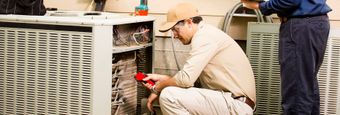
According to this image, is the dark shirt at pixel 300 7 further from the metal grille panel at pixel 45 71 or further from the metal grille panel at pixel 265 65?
the metal grille panel at pixel 45 71

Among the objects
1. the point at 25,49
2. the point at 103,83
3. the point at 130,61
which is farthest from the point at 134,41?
the point at 25,49

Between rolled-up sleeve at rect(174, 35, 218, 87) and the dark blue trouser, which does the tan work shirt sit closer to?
rolled-up sleeve at rect(174, 35, 218, 87)

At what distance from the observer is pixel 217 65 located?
312cm

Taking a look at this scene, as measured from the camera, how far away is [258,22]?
3.62 meters

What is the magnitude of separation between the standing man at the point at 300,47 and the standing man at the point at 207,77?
0.93 feet

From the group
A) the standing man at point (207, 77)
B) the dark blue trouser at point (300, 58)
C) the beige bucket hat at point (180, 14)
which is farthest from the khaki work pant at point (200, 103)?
the beige bucket hat at point (180, 14)

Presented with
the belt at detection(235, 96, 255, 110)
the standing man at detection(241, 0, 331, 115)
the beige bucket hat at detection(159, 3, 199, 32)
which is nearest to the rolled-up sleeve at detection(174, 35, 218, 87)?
the beige bucket hat at detection(159, 3, 199, 32)

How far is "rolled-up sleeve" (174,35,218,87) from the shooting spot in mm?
3031

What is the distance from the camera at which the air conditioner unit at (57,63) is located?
2945 mm

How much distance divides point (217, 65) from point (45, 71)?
1035mm

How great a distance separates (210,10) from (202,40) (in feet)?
2.80

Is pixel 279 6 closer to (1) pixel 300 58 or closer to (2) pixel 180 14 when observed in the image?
(1) pixel 300 58

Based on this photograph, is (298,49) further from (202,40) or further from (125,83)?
(125,83)

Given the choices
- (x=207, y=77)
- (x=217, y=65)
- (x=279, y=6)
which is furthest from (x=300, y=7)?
(x=207, y=77)
